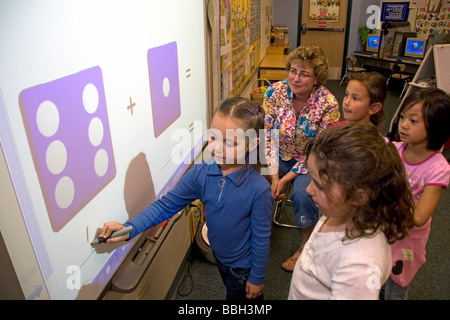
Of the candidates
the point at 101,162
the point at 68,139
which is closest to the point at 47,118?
the point at 68,139

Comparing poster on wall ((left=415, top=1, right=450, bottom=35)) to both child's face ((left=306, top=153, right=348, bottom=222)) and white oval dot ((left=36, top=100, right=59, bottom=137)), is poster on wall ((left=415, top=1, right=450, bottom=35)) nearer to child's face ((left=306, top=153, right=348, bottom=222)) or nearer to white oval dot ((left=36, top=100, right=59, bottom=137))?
child's face ((left=306, top=153, right=348, bottom=222))

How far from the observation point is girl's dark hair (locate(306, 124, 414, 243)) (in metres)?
0.74

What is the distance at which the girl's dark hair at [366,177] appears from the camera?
0.74 meters

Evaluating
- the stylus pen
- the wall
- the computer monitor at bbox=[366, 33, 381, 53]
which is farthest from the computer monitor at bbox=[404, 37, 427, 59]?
the stylus pen

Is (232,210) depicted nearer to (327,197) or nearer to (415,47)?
(327,197)

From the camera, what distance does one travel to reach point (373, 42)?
6012 millimetres

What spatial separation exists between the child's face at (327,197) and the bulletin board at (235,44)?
1420 mm

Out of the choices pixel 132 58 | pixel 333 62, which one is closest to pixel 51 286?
pixel 132 58

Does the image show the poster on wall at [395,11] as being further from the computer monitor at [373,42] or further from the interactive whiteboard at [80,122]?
the interactive whiteboard at [80,122]

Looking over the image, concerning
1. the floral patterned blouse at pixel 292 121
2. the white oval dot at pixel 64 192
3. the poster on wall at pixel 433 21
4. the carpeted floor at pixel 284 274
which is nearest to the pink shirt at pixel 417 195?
the floral patterned blouse at pixel 292 121

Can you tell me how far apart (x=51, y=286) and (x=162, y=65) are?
79 cm

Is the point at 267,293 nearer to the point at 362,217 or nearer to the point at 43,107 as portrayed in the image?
the point at 362,217

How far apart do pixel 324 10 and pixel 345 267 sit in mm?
6751

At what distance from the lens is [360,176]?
29.1 inches
